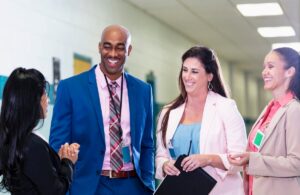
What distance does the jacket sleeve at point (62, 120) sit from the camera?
11.2 ft

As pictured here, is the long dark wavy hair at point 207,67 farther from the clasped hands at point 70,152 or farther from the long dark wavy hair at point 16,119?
the long dark wavy hair at point 16,119

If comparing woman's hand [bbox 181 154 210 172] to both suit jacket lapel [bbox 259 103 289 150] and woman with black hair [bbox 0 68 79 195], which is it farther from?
woman with black hair [bbox 0 68 79 195]

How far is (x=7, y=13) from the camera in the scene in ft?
15.4

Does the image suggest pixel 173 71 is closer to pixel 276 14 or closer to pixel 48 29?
pixel 276 14

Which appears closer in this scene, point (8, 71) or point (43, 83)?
point (43, 83)

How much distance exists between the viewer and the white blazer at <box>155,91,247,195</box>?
3.30 m

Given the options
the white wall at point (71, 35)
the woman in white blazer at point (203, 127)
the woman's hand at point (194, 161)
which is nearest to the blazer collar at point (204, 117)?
the woman in white blazer at point (203, 127)

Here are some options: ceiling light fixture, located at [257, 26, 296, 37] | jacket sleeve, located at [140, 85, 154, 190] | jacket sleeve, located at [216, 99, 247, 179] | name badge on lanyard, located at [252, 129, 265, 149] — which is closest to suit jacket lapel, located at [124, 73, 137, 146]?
jacket sleeve, located at [140, 85, 154, 190]

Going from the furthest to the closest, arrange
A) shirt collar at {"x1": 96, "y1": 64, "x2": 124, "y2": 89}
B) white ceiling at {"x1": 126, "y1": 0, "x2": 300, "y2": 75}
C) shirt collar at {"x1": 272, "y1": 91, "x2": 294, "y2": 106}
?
1. white ceiling at {"x1": 126, "y1": 0, "x2": 300, "y2": 75}
2. shirt collar at {"x1": 96, "y1": 64, "x2": 124, "y2": 89}
3. shirt collar at {"x1": 272, "y1": 91, "x2": 294, "y2": 106}

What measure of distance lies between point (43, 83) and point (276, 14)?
6402 millimetres

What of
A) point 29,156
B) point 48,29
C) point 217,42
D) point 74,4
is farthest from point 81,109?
point 217,42

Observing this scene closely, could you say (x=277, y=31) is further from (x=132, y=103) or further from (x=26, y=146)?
(x=26, y=146)

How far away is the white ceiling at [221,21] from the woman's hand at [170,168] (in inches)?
183

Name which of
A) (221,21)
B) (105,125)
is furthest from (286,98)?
(221,21)
